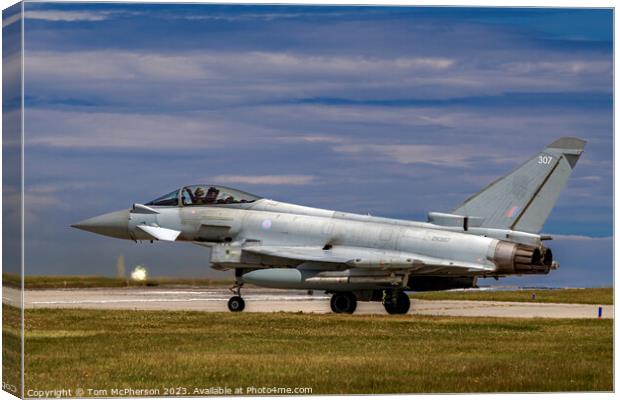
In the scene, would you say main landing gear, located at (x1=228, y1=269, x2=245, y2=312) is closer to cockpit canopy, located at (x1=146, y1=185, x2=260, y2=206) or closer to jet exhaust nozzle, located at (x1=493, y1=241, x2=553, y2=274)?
cockpit canopy, located at (x1=146, y1=185, x2=260, y2=206)

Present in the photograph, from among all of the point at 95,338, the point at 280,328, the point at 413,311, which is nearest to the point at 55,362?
the point at 95,338

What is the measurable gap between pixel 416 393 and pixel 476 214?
9.67 metres

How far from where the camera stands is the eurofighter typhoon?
26.7m

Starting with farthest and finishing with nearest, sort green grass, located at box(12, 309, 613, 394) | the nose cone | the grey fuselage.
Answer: the nose cone, the grey fuselage, green grass, located at box(12, 309, 613, 394)

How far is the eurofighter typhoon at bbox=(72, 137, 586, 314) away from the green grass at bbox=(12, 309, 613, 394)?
11.2 feet

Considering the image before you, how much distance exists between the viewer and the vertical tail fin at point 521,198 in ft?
86.0

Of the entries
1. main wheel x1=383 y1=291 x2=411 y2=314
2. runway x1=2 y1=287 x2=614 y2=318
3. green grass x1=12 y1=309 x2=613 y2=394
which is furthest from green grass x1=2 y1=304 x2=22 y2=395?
main wheel x1=383 y1=291 x2=411 y2=314

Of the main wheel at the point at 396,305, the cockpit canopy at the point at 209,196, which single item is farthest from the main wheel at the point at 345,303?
the cockpit canopy at the point at 209,196

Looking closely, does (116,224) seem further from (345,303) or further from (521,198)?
(521,198)

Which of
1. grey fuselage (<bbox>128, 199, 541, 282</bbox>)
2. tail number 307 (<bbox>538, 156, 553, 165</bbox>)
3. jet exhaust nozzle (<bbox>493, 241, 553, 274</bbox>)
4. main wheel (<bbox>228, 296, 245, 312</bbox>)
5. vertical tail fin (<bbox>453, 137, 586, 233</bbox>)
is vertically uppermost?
tail number 307 (<bbox>538, 156, 553, 165</bbox>)

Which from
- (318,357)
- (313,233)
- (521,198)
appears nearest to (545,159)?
(521,198)

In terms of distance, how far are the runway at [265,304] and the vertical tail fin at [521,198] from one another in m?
3.71

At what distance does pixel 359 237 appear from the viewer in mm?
28719

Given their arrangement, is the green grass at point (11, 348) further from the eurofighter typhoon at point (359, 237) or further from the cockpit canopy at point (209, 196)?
the cockpit canopy at point (209, 196)
